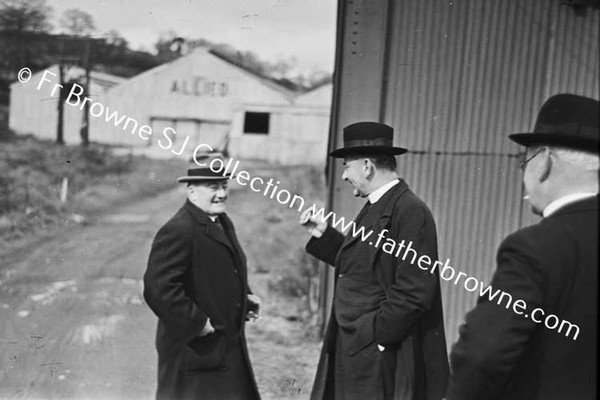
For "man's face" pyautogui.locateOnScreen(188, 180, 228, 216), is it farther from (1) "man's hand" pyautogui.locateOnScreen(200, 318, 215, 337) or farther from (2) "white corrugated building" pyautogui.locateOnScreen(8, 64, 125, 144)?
(2) "white corrugated building" pyautogui.locateOnScreen(8, 64, 125, 144)

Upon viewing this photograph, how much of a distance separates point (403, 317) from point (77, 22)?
2482mm

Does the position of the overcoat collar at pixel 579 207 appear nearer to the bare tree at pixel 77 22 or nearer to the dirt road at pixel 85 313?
the dirt road at pixel 85 313

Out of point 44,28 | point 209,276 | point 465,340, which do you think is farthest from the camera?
point 44,28

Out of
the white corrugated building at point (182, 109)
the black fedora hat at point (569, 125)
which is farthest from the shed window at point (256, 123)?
the black fedora hat at point (569, 125)

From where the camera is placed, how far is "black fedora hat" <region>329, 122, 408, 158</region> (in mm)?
3180

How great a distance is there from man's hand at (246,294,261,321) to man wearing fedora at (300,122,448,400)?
25.9 inches

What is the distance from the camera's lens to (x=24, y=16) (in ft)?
12.2

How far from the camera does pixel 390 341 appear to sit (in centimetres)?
296

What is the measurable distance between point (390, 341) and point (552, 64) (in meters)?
2.10

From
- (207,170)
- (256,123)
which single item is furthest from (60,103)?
(256,123)

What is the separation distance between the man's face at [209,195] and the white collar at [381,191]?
919 millimetres

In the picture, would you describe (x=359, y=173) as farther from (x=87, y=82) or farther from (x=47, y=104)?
(x=47, y=104)

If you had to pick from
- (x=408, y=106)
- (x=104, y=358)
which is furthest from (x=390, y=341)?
(x=104, y=358)

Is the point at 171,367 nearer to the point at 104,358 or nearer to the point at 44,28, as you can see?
the point at 104,358
